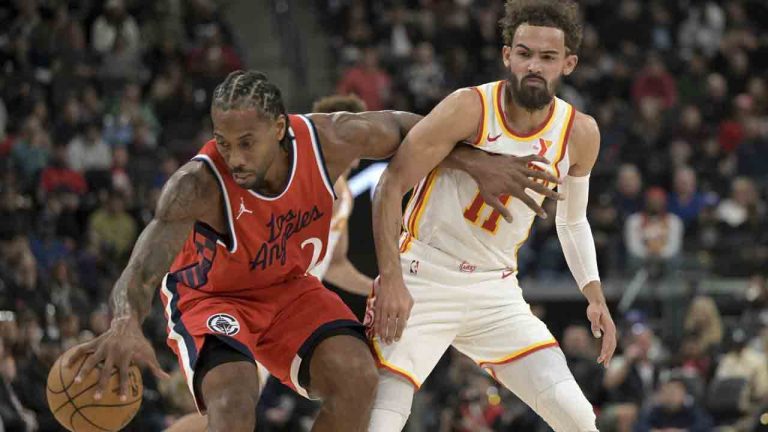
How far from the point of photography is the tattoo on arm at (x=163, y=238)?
523 centimetres

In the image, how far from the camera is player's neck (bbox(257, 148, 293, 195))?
19.0ft

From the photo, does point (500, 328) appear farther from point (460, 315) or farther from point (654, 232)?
point (654, 232)

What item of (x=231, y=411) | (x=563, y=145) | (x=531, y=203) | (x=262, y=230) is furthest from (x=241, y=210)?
(x=563, y=145)

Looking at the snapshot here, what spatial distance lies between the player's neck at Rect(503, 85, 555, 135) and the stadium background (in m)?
4.73

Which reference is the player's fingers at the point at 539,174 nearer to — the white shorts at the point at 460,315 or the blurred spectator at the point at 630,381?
the white shorts at the point at 460,315

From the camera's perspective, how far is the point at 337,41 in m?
19.2

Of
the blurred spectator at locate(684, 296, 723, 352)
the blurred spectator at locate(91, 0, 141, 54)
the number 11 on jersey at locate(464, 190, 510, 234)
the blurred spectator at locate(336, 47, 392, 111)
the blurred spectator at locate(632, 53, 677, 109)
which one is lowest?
the blurred spectator at locate(684, 296, 723, 352)

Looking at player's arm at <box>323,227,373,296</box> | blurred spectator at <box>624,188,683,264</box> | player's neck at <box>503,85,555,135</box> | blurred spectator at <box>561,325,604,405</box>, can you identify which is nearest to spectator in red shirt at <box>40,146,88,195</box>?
blurred spectator at <box>561,325,604,405</box>

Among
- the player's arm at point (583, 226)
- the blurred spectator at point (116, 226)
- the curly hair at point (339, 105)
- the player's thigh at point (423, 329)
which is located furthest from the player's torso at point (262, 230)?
the blurred spectator at point (116, 226)

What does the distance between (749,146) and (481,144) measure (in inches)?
458

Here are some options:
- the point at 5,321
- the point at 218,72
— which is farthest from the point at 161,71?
the point at 5,321

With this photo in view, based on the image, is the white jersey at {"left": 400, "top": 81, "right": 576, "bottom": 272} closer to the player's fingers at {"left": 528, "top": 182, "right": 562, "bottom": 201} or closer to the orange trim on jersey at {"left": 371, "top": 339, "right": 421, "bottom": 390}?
the player's fingers at {"left": 528, "top": 182, "right": 562, "bottom": 201}

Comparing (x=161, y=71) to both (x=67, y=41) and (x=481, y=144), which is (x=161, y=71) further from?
(x=481, y=144)

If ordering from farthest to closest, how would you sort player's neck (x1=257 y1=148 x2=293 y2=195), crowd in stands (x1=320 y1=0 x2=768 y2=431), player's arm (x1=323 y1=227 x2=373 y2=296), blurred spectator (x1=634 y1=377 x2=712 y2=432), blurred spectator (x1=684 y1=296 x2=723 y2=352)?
1. blurred spectator (x1=684 y1=296 x2=723 y2=352)
2. crowd in stands (x1=320 y1=0 x2=768 y2=431)
3. blurred spectator (x1=634 y1=377 x2=712 y2=432)
4. player's arm (x1=323 y1=227 x2=373 y2=296)
5. player's neck (x1=257 y1=148 x2=293 y2=195)
